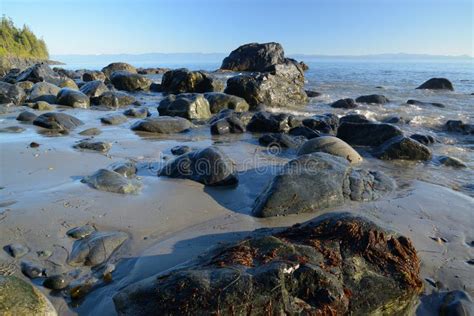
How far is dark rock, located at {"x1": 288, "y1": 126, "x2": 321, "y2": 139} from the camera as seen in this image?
9.06m

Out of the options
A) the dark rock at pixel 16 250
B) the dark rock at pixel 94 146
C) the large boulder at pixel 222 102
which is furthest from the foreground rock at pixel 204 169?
the large boulder at pixel 222 102

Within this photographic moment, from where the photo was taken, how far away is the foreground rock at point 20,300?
222 centimetres

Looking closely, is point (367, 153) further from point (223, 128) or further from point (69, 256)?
point (69, 256)

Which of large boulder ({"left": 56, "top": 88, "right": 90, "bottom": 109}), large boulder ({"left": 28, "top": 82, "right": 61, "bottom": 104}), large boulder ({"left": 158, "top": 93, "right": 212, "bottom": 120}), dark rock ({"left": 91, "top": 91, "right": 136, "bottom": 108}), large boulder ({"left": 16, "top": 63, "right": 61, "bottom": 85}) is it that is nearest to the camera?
large boulder ({"left": 158, "top": 93, "right": 212, "bottom": 120})

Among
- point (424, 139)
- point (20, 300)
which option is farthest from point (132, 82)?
point (20, 300)

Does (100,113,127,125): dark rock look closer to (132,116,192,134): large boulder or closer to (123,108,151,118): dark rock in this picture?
(132,116,192,134): large boulder

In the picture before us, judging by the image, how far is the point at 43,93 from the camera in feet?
43.5

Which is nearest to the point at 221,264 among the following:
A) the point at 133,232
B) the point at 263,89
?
the point at 133,232

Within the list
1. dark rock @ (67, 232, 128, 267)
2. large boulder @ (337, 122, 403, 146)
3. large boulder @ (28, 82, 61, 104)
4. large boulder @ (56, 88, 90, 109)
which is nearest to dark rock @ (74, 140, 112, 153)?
dark rock @ (67, 232, 128, 267)

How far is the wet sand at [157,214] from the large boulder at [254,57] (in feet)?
119

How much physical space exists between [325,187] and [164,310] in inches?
110

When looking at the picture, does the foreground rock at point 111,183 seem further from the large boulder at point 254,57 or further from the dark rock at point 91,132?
the large boulder at point 254,57

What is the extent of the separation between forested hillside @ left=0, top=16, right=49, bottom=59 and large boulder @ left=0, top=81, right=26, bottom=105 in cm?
3877

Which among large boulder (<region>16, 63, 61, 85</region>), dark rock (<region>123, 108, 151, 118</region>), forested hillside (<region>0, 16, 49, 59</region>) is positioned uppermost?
forested hillside (<region>0, 16, 49, 59</region>)
